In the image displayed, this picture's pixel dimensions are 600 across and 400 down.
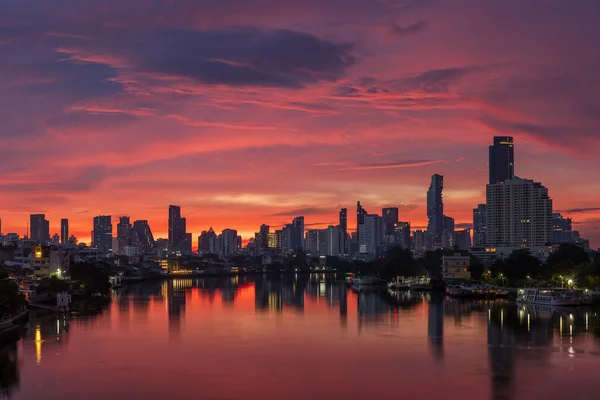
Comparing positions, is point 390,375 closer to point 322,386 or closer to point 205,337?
point 322,386

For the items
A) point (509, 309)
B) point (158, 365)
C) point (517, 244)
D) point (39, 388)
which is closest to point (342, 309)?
point (509, 309)

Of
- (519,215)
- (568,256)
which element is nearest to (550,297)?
(568,256)

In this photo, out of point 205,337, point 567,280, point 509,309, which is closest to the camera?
point 205,337

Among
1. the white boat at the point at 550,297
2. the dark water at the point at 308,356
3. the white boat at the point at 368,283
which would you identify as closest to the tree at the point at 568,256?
the white boat at the point at 550,297

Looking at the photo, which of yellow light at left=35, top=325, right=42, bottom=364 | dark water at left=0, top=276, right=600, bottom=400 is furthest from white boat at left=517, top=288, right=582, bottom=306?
yellow light at left=35, top=325, right=42, bottom=364

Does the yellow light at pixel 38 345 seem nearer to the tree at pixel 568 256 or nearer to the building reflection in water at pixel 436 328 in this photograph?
the building reflection in water at pixel 436 328

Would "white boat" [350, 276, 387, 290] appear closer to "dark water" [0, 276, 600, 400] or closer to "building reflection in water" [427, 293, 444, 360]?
"building reflection in water" [427, 293, 444, 360]

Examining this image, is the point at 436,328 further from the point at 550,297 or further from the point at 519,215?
the point at 519,215
